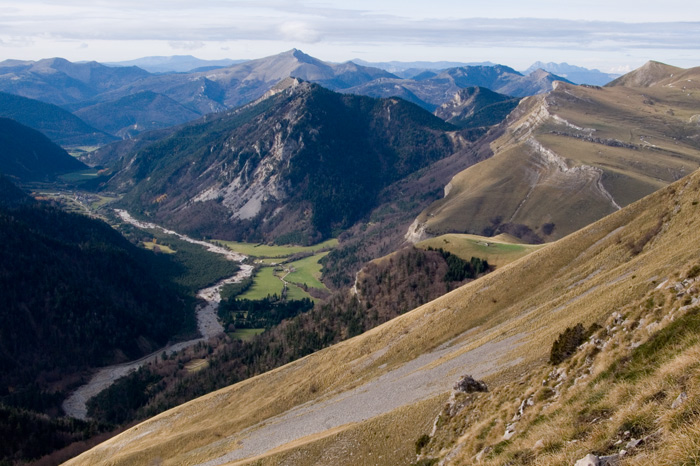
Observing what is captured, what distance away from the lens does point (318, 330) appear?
174375mm

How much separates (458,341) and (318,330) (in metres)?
91.6

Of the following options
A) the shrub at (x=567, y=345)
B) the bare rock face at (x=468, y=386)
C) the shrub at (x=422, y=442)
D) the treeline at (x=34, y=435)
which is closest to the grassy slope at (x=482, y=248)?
the bare rock face at (x=468, y=386)

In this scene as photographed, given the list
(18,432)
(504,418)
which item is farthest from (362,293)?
(504,418)

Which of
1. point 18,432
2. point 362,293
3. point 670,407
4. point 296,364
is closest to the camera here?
point 670,407

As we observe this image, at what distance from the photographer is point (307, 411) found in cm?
8038

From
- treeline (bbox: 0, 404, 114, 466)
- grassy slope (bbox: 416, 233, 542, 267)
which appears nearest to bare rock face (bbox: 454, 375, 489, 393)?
grassy slope (bbox: 416, 233, 542, 267)

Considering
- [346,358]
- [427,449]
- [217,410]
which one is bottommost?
[217,410]

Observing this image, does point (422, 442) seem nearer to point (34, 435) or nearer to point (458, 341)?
point (458, 341)

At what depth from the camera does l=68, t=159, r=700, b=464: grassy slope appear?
190 ft

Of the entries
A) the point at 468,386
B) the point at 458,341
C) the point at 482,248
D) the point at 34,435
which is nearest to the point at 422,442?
the point at 468,386

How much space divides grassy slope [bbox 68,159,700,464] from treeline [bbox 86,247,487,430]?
176ft

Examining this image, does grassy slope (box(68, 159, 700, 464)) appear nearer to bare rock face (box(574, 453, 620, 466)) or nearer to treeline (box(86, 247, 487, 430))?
bare rock face (box(574, 453, 620, 466))

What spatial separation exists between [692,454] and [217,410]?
330ft

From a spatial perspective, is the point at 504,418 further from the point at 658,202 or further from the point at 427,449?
the point at 658,202
